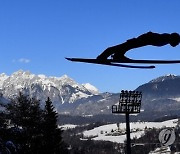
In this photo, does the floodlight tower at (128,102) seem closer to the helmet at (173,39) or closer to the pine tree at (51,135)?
the pine tree at (51,135)

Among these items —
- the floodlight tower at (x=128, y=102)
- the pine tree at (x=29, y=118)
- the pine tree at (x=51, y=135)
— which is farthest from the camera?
the floodlight tower at (x=128, y=102)

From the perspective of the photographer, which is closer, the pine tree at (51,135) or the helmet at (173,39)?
the helmet at (173,39)

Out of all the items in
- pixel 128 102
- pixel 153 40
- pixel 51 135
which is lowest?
pixel 51 135

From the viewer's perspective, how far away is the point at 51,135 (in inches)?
1604

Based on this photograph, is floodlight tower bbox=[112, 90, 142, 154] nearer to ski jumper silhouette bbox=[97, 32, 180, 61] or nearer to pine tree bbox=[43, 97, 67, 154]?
pine tree bbox=[43, 97, 67, 154]

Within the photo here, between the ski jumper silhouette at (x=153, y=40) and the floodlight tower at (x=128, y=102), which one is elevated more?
the floodlight tower at (x=128, y=102)

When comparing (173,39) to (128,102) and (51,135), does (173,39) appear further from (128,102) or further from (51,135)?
(128,102)

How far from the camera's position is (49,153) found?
126ft

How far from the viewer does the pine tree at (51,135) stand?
128 ft

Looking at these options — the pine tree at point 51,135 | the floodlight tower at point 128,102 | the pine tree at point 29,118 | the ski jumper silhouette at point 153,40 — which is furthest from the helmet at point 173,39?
the floodlight tower at point 128,102

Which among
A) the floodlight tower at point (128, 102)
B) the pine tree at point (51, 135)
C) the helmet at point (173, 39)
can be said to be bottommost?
the pine tree at point (51, 135)

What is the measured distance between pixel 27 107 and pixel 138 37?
32.9 m

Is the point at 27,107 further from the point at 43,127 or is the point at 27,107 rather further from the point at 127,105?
the point at 127,105

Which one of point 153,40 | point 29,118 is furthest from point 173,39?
point 29,118
